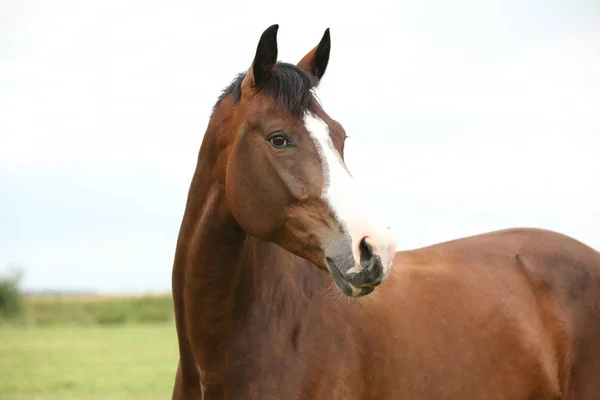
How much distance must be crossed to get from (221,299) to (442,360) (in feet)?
5.15

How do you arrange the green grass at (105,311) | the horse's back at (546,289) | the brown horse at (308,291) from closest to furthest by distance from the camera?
1. the brown horse at (308,291)
2. the horse's back at (546,289)
3. the green grass at (105,311)

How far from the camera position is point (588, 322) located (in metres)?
5.51

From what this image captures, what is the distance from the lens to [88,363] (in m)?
18.0

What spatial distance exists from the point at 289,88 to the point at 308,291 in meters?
1.23

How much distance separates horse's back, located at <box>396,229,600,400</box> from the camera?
530cm

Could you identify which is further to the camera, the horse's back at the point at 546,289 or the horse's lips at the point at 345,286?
the horse's back at the point at 546,289

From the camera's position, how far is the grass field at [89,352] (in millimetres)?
13953

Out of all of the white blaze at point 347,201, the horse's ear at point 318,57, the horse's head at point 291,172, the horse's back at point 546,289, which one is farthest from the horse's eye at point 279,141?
the horse's back at point 546,289

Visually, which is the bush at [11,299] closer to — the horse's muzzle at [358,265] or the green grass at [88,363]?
the green grass at [88,363]

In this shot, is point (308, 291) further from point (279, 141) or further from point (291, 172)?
point (279, 141)

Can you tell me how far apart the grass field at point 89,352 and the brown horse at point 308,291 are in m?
8.80

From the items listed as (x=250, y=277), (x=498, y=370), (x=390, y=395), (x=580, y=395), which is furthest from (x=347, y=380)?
(x=580, y=395)

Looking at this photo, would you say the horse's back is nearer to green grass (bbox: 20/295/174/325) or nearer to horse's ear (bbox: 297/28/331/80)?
horse's ear (bbox: 297/28/331/80)

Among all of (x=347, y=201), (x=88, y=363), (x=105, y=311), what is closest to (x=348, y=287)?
(x=347, y=201)
